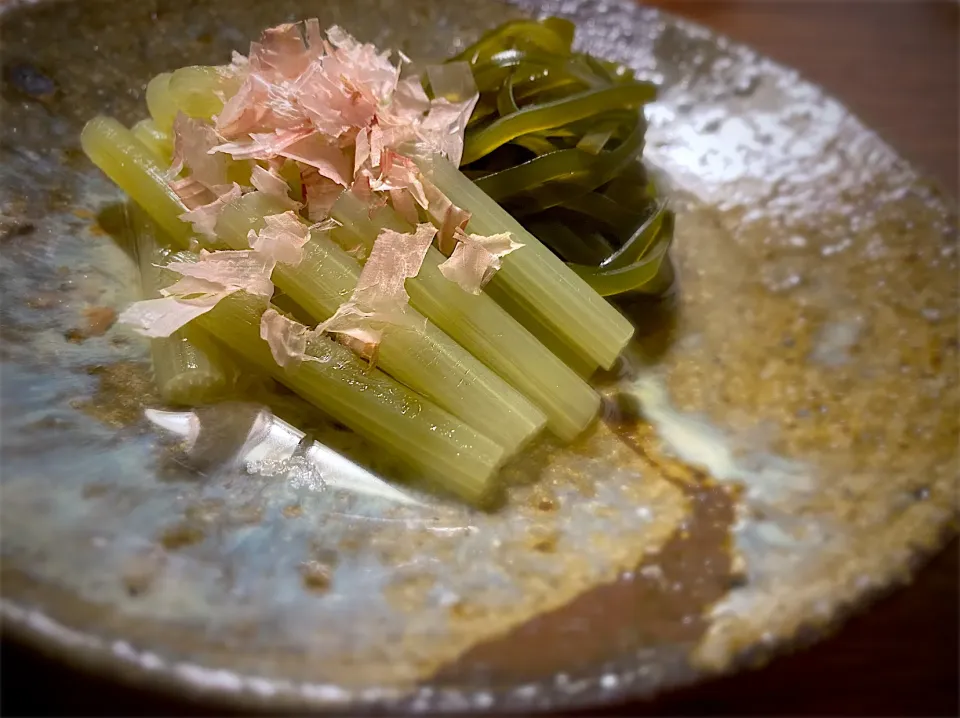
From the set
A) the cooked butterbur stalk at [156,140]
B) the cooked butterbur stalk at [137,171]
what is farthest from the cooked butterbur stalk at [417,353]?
the cooked butterbur stalk at [156,140]

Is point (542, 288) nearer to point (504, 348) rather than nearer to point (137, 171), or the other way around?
point (504, 348)

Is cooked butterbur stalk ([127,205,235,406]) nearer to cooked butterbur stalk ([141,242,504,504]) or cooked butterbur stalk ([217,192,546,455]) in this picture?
cooked butterbur stalk ([141,242,504,504])

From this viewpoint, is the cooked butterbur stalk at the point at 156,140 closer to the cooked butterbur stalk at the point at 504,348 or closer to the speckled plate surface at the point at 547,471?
the speckled plate surface at the point at 547,471

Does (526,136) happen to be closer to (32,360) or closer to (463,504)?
(463,504)

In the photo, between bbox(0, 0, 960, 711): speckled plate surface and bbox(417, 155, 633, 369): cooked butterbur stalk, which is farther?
bbox(417, 155, 633, 369): cooked butterbur stalk

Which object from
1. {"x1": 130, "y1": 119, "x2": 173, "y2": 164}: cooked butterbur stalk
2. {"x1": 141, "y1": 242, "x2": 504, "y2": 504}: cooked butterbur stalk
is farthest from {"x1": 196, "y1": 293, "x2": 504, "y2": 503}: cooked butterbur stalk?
{"x1": 130, "y1": 119, "x2": 173, "y2": 164}: cooked butterbur stalk

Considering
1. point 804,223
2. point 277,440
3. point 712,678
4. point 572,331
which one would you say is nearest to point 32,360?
point 277,440

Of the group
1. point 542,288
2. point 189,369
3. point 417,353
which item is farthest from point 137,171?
point 542,288
